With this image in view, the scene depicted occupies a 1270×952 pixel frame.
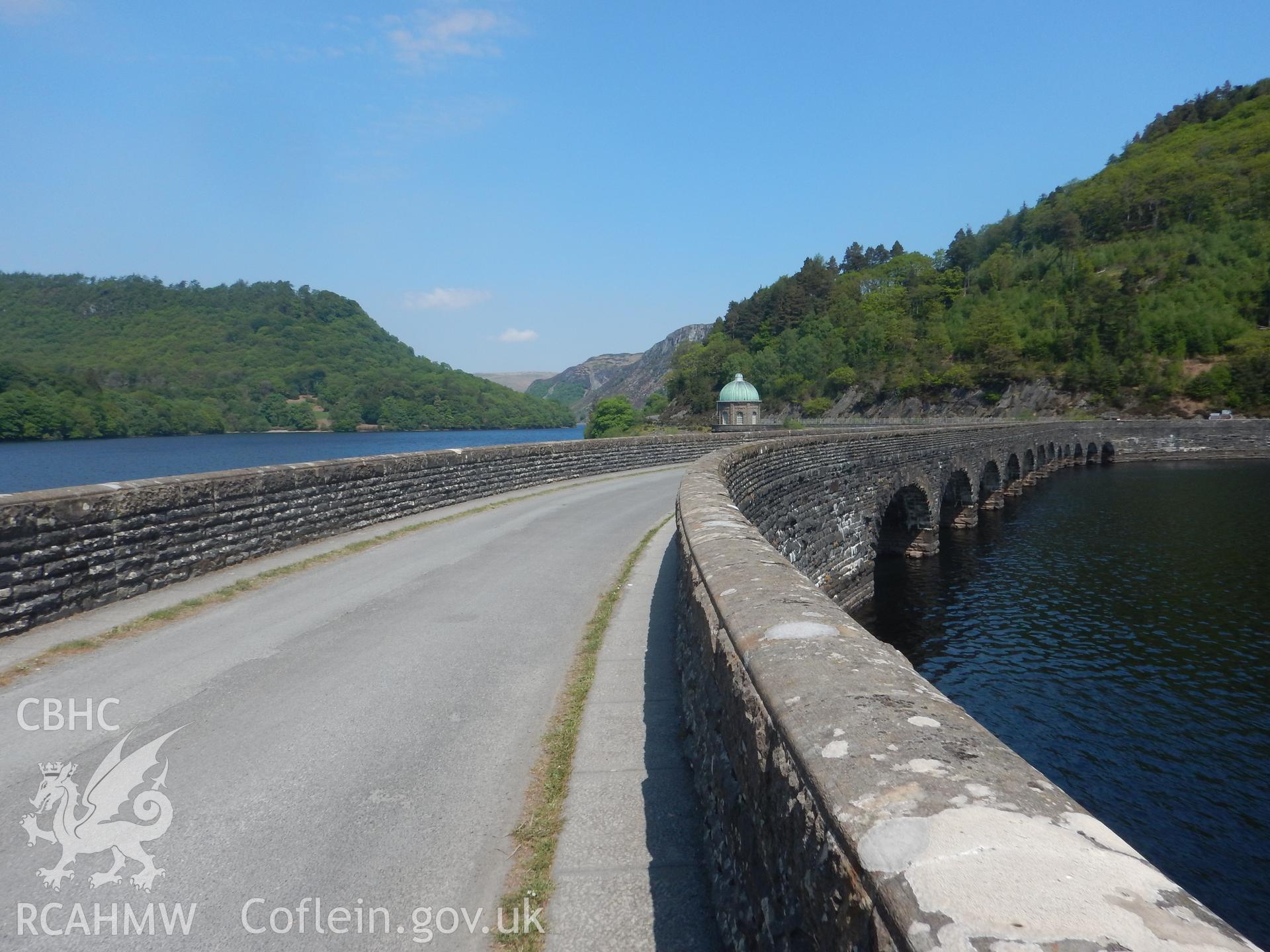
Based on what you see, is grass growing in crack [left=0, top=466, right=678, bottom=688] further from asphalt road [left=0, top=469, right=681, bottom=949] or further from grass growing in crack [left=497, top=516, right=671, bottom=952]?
grass growing in crack [left=497, top=516, right=671, bottom=952]

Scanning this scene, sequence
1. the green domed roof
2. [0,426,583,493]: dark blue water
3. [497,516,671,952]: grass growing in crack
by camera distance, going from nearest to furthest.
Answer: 1. [497,516,671,952]: grass growing in crack
2. [0,426,583,493]: dark blue water
3. the green domed roof

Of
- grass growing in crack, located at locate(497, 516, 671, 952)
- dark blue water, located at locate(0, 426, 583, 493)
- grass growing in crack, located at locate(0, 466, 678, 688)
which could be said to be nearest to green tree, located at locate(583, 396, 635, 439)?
dark blue water, located at locate(0, 426, 583, 493)

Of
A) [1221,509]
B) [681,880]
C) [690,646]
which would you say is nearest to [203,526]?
[690,646]

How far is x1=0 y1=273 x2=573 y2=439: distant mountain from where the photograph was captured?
109 meters

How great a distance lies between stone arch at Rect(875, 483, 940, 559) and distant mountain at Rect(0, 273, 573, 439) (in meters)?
108

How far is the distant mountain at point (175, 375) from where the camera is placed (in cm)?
10912

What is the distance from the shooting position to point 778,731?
2.45m

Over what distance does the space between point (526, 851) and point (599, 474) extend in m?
21.5

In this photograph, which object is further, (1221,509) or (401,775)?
(1221,509)

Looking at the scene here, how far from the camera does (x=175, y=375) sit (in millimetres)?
145625

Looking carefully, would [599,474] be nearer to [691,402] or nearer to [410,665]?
[410,665]

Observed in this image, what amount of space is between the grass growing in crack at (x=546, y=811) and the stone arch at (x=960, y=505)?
97.4ft

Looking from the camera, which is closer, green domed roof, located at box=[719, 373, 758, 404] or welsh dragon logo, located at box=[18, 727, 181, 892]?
welsh dragon logo, located at box=[18, 727, 181, 892]

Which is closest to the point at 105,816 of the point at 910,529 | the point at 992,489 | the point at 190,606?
the point at 190,606
